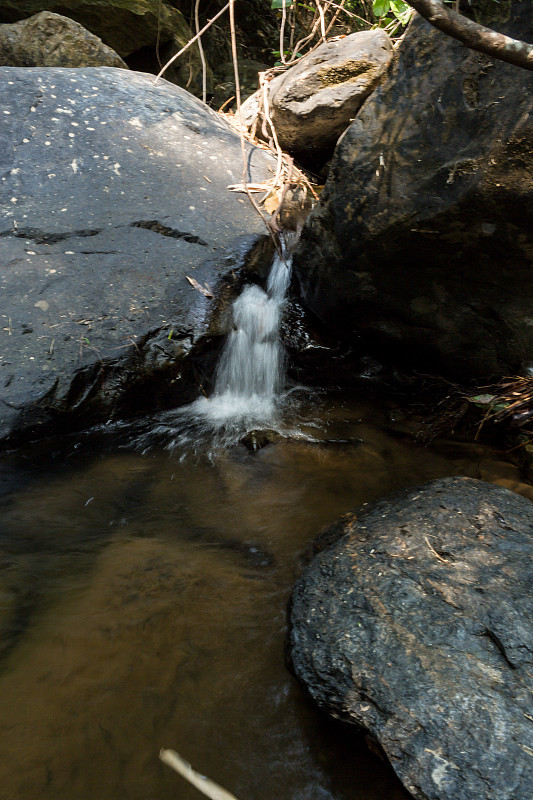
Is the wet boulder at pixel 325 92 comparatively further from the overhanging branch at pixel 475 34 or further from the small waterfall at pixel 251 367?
the overhanging branch at pixel 475 34

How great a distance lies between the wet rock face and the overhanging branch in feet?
5.22

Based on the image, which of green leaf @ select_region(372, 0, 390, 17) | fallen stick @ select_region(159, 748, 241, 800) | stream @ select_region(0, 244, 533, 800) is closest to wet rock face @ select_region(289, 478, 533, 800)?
stream @ select_region(0, 244, 533, 800)

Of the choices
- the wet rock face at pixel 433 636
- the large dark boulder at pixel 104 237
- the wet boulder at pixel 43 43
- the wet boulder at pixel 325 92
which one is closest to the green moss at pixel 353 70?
the wet boulder at pixel 325 92

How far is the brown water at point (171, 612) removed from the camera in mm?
1514

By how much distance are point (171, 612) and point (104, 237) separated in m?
2.59

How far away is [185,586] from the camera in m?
2.12

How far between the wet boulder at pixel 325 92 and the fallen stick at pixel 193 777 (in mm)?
4661

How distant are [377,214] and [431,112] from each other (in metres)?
0.53

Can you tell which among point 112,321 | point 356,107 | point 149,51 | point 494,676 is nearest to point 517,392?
point 494,676

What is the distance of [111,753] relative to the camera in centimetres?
153

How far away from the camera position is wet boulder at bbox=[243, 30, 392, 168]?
449cm

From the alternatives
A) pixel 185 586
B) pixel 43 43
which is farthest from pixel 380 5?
pixel 185 586

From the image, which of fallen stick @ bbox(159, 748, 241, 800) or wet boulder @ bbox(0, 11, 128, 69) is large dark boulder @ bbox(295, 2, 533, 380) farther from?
wet boulder @ bbox(0, 11, 128, 69)

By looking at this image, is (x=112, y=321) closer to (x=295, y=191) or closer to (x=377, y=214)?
(x=377, y=214)
